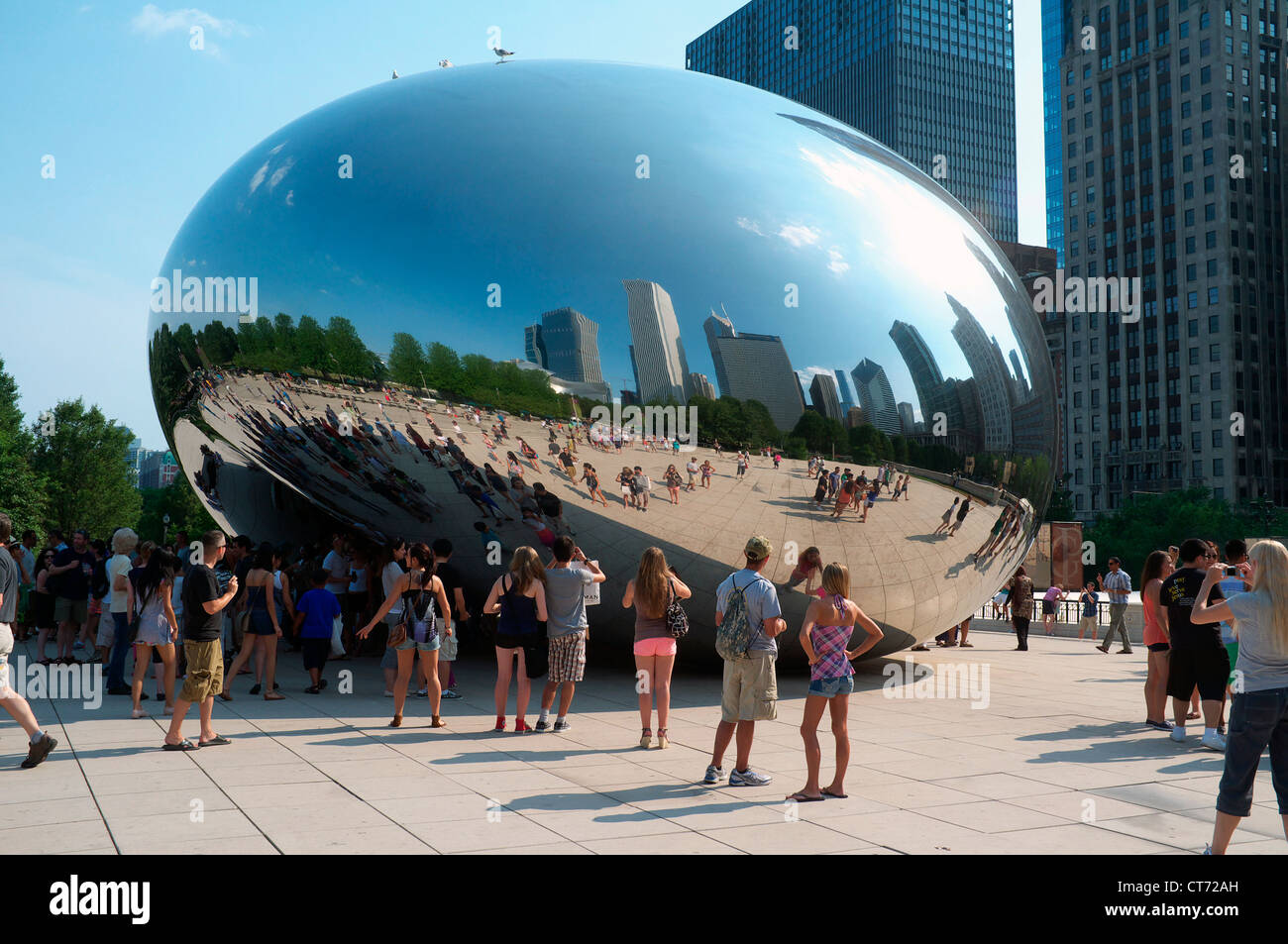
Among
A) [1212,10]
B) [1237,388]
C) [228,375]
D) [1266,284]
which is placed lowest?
[228,375]

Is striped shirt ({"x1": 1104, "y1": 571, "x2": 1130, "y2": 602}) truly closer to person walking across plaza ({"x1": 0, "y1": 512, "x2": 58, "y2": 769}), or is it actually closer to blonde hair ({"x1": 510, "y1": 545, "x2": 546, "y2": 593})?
blonde hair ({"x1": 510, "y1": 545, "x2": 546, "y2": 593})

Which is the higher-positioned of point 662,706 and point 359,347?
point 359,347

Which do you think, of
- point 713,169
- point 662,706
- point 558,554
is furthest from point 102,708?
point 713,169

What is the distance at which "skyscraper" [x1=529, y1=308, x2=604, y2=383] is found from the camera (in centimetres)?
1002

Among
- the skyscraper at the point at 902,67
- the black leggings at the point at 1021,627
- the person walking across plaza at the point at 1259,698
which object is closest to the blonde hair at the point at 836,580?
the person walking across plaza at the point at 1259,698

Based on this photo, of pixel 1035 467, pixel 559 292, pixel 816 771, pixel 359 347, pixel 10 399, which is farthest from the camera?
pixel 10 399

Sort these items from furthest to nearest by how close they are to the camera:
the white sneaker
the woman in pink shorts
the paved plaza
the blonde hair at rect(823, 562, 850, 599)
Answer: the white sneaker → the woman in pink shorts → the blonde hair at rect(823, 562, 850, 599) → the paved plaza

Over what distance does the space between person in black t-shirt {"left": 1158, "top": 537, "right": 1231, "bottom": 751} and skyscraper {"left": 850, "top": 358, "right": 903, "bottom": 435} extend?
9.28 feet

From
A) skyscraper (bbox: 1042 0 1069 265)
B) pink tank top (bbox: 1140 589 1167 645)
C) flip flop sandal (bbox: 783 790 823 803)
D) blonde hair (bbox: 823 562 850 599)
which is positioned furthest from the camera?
skyscraper (bbox: 1042 0 1069 265)

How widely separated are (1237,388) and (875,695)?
327ft

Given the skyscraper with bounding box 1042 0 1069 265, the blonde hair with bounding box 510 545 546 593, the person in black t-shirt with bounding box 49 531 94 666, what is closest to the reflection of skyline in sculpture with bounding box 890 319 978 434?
the blonde hair with bounding box 510 545 546 593

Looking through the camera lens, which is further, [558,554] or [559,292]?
[559,292]

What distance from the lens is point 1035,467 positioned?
39.0ft
